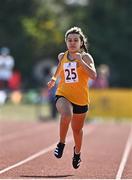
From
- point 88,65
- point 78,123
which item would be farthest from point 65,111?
point 88,65

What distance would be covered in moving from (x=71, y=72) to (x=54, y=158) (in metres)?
2.85

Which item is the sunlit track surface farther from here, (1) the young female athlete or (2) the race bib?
(2) the race bib

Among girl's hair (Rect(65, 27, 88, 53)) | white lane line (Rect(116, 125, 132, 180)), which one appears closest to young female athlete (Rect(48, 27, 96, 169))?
girl's hair (Rect(65, 27, 88, 53))

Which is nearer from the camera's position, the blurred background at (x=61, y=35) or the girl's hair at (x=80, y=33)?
the girl's hair at (x=80, y=33)

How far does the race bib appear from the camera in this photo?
10.2 m

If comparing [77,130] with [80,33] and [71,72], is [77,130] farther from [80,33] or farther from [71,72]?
[80,33]

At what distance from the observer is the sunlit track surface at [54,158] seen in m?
10.2

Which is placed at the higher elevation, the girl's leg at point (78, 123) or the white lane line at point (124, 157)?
the girl's leg at point (78, 123)

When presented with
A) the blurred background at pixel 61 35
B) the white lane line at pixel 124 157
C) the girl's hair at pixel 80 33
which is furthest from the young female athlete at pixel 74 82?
the blurred background at pixel 61 35

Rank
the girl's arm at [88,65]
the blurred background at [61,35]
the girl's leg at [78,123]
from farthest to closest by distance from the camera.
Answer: the blurred background at [61,35] → the girl's leg at [78,123] → the girl's arm at [88,65]

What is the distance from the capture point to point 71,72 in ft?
33.6

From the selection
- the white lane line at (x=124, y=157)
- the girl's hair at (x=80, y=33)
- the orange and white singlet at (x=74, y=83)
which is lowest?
the white lane line at (x=124, y=157)

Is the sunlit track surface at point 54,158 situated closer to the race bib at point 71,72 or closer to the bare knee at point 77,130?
the bare knee at point 77,130

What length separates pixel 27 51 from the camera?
2263 inches
